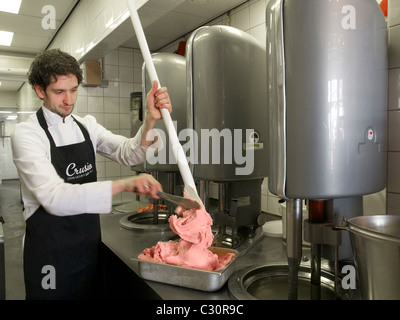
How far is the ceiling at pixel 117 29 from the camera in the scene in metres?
2.23

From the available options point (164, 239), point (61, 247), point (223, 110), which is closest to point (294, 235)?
point (223, 110)

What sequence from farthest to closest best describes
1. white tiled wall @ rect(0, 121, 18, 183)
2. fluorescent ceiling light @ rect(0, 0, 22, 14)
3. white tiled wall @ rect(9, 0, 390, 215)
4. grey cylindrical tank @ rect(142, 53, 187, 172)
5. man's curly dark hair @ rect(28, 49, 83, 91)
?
white tiled wall @ rect(0, 121, 18, 183)
fluorescent ceiling light @ rect(0, 0, 22, 14)
grey cylindrical tank @ rect(142, 53, 187, 172)
man's curly dark hair @ rect(28, 49, 83, 91)
white tiled wall @ rect(9, 0, 390, 215)

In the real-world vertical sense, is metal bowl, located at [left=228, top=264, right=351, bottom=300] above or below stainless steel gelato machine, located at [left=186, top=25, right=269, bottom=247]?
below

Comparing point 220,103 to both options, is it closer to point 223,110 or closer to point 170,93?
point 223,110

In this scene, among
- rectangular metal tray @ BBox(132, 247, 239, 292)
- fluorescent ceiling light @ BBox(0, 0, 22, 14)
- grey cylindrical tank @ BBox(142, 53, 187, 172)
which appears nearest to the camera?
rectangular metal tray @ BBox(132, 247, 239, 292)

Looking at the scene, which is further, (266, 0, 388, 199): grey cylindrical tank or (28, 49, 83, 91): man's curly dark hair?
(28, 49, 83, 91): man's curly dark hair

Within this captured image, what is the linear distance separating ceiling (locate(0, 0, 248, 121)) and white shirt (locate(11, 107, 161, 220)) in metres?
0.94

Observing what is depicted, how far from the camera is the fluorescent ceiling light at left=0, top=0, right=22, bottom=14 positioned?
302 centimetres

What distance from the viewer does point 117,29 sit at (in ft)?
7.55

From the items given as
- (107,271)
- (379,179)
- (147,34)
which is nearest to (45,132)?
(107,271)

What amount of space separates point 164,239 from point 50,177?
0.67m

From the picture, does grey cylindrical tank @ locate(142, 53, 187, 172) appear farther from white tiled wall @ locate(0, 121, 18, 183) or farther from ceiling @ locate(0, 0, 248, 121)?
white tiled wall @ locate(0, 121, 18, 183)

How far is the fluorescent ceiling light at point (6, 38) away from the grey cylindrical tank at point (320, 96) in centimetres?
409

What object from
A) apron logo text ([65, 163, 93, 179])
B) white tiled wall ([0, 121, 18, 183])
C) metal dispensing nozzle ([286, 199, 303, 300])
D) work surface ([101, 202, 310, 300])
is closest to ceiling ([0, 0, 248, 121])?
apron logo text ([65, 163, 93, 179])
